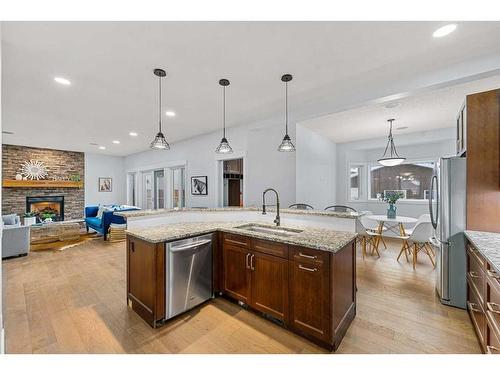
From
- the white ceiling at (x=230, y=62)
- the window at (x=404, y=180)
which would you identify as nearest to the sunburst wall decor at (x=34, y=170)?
the white ceiling at (x=230, y=62)

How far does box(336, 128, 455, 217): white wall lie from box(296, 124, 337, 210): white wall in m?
0.27

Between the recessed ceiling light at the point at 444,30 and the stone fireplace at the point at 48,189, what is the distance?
388 inches

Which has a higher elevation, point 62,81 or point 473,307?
point 62,81

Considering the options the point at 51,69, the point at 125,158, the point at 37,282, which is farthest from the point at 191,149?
the point at 125,158

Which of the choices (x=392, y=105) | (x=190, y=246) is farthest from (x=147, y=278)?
(x=392, y=105)

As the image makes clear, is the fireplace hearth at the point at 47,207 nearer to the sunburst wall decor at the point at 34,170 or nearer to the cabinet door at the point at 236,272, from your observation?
the sunburst wall decor at the point at 34,170

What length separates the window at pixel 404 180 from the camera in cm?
543

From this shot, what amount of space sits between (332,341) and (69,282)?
11.4ft

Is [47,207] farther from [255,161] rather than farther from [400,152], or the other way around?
[400,152]

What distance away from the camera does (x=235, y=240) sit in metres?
2.33

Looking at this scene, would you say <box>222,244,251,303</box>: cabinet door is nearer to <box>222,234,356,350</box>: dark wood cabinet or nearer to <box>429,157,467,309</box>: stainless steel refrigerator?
<box>222,234,356,350</box>: dark wood cabinet

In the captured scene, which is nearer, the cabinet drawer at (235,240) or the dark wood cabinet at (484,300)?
the dark wood cabinet at (484,300)

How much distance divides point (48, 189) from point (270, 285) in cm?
870
